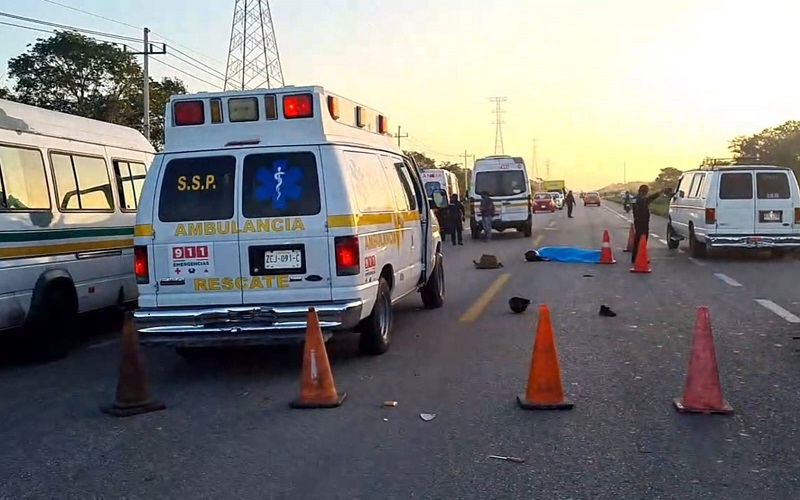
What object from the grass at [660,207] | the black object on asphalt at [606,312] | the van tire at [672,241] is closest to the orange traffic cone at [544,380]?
the black object on asphalt at [606,312]

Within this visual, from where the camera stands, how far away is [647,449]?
19.8ft

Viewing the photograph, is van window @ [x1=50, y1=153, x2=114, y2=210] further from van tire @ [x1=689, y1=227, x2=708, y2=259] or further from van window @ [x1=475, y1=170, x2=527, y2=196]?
van window @ [x1=475, y1=170, x2=527, y2=196]

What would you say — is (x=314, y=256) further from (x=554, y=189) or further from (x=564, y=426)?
(x=554, y=189)

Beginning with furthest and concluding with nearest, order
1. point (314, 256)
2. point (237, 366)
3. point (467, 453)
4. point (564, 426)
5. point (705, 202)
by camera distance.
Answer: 1. point (705, 202)
2. point (237, 366)
3. point (314, 256)
4. point (564, 426)
5. point (467, 453)

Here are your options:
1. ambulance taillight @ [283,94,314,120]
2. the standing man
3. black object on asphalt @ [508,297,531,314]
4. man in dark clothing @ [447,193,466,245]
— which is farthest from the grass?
ambulance taillight @ [283,94,314,120]

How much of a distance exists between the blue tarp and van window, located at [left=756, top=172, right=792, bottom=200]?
3.71 m

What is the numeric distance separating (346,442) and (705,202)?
15.7 meters

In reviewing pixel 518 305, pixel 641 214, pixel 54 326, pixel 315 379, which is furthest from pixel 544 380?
pixel 641 214

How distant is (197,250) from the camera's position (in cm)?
844

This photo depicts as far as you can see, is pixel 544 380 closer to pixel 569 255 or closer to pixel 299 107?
pixel 299 107

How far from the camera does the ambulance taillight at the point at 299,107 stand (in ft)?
28.6

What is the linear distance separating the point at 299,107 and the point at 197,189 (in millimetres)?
1210

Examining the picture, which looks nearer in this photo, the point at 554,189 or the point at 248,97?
the point at 248,97

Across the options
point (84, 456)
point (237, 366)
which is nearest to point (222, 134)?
point (237, 366)
